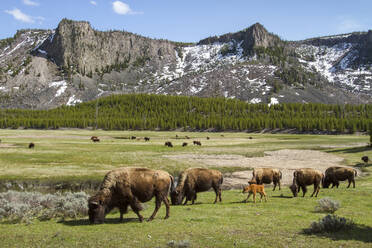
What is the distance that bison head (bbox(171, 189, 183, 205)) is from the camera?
62.1ft

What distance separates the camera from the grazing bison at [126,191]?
14086mm

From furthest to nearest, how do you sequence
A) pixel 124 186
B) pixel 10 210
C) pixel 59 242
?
pixel 10 210, pixel 124 186, pixel 59 242

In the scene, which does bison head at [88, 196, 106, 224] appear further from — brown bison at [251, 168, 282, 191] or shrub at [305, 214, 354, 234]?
brown bison at [251, 168, 282, 191]

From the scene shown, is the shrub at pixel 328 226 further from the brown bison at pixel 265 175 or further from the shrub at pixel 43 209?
the brown bison at pixel 265 175

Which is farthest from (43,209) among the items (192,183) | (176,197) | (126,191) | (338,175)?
(338,175)

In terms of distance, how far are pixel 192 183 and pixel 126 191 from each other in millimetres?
6155

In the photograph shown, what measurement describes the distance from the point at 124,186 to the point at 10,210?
6503 millimetres

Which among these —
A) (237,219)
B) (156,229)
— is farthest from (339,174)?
(156,229)

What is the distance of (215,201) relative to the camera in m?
19.9

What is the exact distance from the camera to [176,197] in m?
19.0

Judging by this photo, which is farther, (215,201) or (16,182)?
(16,182)

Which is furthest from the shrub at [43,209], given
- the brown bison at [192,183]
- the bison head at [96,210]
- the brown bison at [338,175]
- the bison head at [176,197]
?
the brown bison at [338,175]

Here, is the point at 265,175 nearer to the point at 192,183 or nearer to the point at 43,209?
the point at 192,183

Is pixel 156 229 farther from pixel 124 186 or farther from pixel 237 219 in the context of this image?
pixel 237 219
